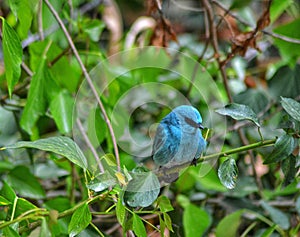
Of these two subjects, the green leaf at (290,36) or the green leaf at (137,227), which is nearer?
the green leaf at (137,227)

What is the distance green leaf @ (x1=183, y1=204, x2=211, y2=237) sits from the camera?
114 cm

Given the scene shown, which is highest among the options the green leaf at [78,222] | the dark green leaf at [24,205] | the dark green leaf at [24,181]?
the green leaf at [78,222]

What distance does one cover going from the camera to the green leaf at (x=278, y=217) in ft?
3.72

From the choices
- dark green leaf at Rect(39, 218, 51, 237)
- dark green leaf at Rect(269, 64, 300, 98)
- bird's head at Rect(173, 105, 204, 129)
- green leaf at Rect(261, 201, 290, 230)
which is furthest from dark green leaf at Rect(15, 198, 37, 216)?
dark green leaf at Rect(269, 64, 300, 98)

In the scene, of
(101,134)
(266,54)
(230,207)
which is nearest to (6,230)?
(101,134)

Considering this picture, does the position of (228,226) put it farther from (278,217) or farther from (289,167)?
(289,167)

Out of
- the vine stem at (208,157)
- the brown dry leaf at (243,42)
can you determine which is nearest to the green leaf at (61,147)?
the vine stem at (208,157)

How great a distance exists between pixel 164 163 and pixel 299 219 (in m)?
0.62

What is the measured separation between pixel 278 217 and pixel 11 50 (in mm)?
683

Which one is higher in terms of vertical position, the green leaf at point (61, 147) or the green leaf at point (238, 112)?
the green leaf at point (238, 112)

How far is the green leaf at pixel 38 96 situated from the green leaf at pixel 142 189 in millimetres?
390

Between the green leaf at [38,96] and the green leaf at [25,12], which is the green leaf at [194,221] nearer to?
the green leaf at [38,96]

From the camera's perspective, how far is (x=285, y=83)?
1.27m

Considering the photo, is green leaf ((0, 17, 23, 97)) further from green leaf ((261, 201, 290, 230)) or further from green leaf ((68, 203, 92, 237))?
green leaf ((261, 201, 290, 230))
